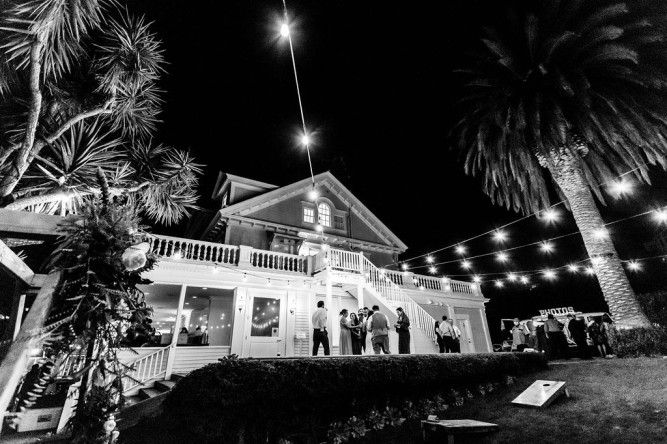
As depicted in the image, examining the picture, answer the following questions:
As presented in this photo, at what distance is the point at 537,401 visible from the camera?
575 centimetres

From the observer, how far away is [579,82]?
33.6 ft

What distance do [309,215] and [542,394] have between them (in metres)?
14.2

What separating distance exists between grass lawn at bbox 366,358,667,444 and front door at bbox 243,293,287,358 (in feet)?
26.2

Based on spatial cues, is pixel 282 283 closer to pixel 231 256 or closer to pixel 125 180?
pixel 231 256

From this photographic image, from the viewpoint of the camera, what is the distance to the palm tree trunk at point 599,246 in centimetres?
943

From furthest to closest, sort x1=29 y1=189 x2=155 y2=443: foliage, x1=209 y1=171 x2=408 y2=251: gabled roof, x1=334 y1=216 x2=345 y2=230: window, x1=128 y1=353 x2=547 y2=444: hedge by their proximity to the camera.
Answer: x1=334 y1=216 x2=345 y2=230: window < x1=209 y1=171 x2=408 y2=251: gabled roof < x1=128 y1=353 x2=547 y2=444: hedge < x1=29 y1=189 x2=155 y2=443: foliage

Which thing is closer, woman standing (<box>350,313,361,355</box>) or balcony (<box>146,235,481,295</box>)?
woman standing (<box>350,313,361,355</box>)

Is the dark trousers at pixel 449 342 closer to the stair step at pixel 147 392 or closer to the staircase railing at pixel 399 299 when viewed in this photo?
the staircase railing at pixel 399 299

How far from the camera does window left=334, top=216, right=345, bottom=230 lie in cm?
1936

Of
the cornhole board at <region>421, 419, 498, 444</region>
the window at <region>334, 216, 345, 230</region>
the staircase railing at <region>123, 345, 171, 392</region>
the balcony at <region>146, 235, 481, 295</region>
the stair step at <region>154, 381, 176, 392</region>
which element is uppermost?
the window at <region>334, 216, 345, 230</region>

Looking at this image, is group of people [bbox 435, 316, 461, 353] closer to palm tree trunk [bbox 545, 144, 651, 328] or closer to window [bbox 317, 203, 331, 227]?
palm tree trunk [bbox 545, 144, 651, 328]

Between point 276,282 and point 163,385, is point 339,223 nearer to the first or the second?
point 276,282

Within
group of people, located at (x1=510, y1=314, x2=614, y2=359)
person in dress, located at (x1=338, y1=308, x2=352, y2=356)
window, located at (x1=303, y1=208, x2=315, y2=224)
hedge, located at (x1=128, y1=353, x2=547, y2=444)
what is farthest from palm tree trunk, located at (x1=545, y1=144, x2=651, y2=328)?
window, located at (x1=303, y1=208, x2=315, y2=224)

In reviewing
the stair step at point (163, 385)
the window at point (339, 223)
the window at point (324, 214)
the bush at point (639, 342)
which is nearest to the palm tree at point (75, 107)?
the stair step at point (163, 385)
